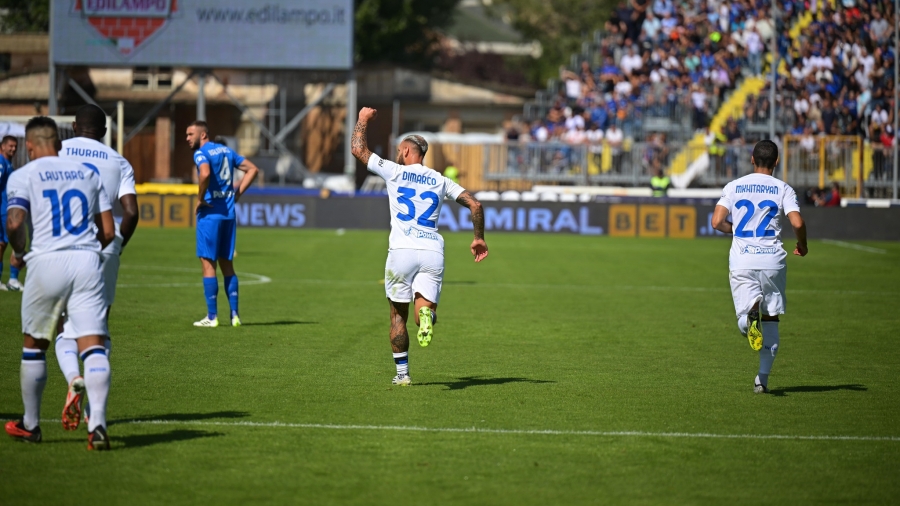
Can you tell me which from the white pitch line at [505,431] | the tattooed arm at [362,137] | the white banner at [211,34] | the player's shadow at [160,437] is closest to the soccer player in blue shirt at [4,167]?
the tattooed arm at [362,137]

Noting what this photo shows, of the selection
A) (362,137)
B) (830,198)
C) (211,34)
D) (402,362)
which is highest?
(211,34)

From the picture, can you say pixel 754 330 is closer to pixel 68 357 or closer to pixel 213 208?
pixel 68 357

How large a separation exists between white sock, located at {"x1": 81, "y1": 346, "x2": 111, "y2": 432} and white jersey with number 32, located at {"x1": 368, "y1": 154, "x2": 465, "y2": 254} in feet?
10.1

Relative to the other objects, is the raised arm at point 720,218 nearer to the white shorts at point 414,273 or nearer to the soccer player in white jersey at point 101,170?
the white shorts at point 414,273

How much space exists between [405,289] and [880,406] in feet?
13.0

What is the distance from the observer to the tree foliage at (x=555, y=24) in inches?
2663

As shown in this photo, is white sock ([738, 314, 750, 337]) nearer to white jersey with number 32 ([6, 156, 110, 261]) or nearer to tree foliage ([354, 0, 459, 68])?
white jersey with number 32 ([6, 156, 110, 261])

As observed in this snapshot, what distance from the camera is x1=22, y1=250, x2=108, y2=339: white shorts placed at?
6.81m

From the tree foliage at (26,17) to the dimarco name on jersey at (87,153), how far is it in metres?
52.7

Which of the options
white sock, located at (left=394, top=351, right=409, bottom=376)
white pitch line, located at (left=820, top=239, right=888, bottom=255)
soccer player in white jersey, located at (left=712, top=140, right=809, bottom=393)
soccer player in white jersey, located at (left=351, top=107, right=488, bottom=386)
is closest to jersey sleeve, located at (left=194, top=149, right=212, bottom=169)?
soccer player in white jersey, located at (left=351, top=107, right=488, bottom=386)

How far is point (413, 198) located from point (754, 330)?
2981mm

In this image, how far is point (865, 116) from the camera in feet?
118

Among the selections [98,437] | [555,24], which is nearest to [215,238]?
[98,437]

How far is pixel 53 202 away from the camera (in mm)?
6867
